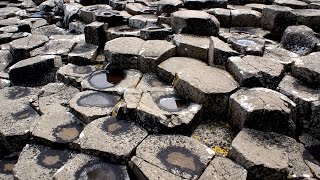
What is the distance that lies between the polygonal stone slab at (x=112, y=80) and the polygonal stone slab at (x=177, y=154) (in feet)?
2.86

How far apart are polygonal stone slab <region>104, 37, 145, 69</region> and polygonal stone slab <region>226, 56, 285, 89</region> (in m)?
1.13

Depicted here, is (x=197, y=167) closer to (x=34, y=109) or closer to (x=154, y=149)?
(x=154, y=149)

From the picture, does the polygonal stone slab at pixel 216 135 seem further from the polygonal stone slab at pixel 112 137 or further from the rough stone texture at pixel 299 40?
the rough stone texture at pixel 299 40

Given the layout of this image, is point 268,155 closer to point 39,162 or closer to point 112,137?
point 112,137

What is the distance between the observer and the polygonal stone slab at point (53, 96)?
318cm

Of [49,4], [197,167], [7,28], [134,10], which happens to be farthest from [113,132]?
[49,4]

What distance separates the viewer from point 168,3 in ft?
15.4

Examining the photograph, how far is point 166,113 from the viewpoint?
2666mm

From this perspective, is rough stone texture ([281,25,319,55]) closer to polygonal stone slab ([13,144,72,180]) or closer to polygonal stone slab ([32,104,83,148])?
polygonal stone slab ([32,104,83,148])

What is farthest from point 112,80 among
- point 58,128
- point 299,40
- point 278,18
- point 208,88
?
point 278,18

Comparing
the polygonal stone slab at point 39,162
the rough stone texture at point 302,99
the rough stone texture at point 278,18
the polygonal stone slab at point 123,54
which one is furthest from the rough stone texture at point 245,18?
the polygonal stone slab at point 39,162

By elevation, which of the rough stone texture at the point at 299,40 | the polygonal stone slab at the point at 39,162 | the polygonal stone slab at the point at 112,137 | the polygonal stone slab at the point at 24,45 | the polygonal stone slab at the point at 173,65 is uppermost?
the rough stone texture at the point at 299,40

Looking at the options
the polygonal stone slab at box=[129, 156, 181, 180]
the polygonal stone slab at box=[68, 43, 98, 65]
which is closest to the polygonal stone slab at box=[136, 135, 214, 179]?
the polygonal stone slab at box=[129, 156, 181, 180]

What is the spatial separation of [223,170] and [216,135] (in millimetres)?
537
